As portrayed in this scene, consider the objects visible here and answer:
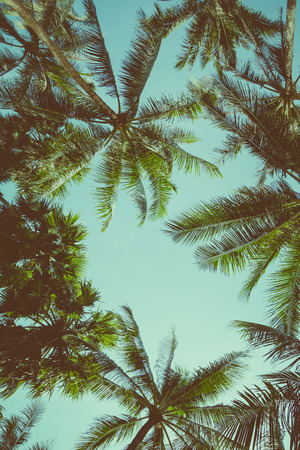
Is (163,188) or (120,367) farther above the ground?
(163,188)

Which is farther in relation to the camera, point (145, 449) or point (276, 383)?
point (145, 449)

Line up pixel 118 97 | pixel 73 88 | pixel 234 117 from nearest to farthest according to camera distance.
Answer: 1. pixel 234 117
2. pixel 118 97
3. pixel 73 88

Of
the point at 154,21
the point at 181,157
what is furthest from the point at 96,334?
the point at 154,21

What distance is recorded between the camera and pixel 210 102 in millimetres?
6184

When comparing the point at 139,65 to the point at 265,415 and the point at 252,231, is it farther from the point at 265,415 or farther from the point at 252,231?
the point at 265,415

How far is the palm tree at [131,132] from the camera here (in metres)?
6.62

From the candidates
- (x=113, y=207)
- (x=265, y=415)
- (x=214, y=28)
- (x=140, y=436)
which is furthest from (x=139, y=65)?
(x=140, y=436)

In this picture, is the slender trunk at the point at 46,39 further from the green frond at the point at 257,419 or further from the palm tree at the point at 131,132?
the green frond at the point at 257,419

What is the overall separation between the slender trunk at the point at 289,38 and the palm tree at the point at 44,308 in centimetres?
700

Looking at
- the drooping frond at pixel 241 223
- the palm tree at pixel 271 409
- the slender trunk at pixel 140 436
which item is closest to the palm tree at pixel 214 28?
the drooping frond at pixel 241 223

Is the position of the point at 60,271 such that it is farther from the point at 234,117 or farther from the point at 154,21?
the point at 154,21

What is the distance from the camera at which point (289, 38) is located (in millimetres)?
7477

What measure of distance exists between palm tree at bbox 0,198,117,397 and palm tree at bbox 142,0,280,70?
647 centimetres

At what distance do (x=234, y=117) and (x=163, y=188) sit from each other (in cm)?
355
